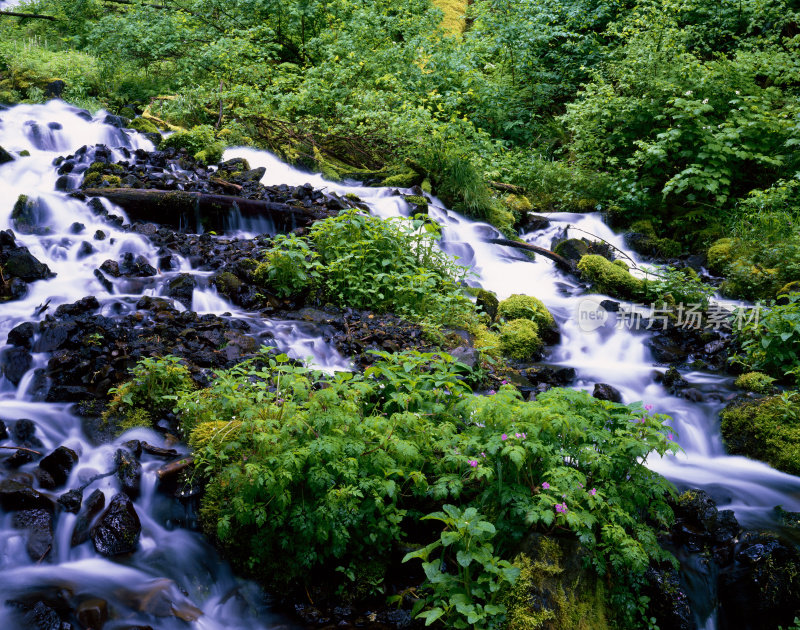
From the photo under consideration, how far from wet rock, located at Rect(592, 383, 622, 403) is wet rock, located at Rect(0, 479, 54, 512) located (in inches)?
196

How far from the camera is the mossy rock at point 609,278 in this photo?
9.16 metres

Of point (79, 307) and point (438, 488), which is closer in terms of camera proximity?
point (438, 488)

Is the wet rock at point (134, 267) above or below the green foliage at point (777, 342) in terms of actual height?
below

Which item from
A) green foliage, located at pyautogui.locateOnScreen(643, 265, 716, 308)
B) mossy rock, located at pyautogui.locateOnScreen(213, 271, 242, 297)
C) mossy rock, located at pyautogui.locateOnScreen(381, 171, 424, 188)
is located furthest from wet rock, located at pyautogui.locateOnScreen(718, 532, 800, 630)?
mossy rock, located at pyautogui.locateOnScreen(381, 171, 424, 188)

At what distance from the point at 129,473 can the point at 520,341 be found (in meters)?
4.93

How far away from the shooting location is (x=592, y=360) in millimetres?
7734

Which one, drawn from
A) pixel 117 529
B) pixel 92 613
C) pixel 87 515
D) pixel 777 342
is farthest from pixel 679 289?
pixel 92 613

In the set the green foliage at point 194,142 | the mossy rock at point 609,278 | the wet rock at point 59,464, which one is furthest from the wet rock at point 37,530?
the green foliage at point 194,142

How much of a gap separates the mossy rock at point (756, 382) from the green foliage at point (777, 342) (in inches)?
8.4

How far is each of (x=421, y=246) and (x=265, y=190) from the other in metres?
3.19

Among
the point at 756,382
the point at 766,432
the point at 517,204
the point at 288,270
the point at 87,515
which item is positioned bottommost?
the point at 517,204

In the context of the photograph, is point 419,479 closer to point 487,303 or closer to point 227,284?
point 227,284

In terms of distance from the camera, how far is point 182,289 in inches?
271

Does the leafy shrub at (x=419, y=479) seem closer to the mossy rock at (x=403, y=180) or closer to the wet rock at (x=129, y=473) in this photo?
the wet rock at (x=129, y=473)
